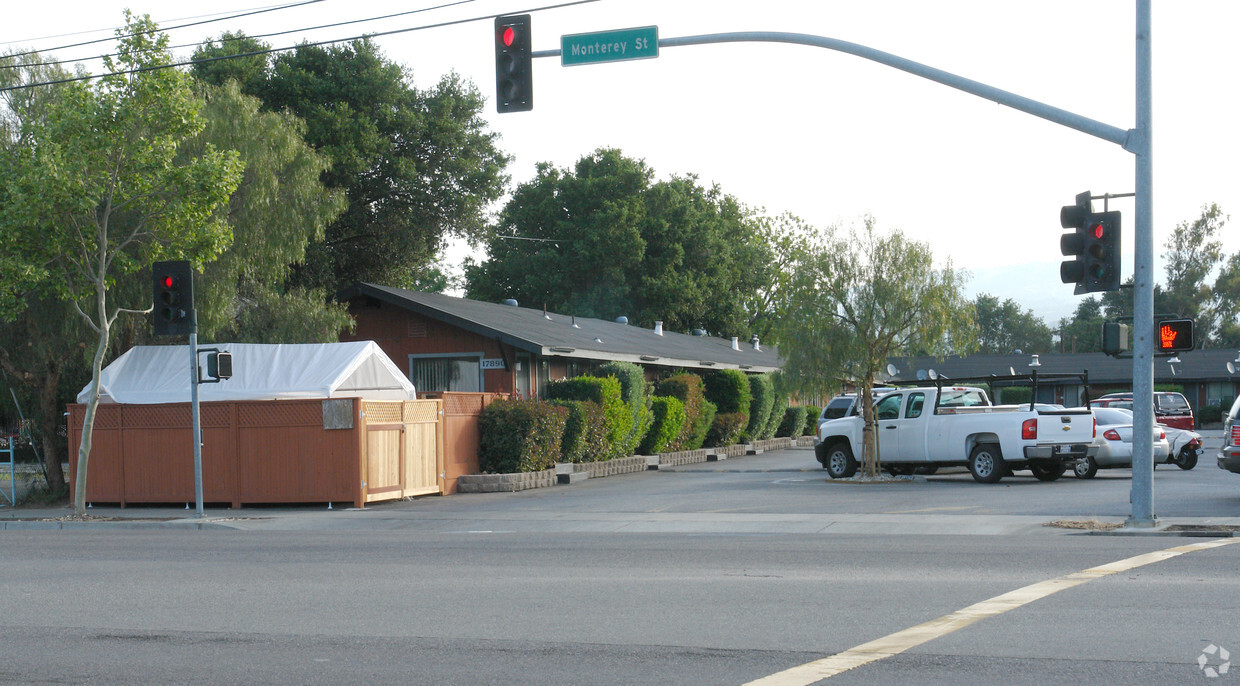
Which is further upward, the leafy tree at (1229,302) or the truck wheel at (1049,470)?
the leafy tree at (1229,302)

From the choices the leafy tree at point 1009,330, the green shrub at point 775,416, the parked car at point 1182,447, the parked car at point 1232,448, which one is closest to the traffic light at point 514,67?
the parked car at point 1232,448

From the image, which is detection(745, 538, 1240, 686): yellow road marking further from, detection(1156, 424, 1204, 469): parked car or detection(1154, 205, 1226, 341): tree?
detection(1154, 205, 1226, 341): tree

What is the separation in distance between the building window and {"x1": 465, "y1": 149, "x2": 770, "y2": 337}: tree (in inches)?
1135

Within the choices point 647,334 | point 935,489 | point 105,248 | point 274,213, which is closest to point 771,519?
point 935,489

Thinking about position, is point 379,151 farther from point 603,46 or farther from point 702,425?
point 603,46

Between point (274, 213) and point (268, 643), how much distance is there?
1831cm

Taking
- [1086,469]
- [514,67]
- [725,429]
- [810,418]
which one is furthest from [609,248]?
[514,67]

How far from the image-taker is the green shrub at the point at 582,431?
2616 centimetres

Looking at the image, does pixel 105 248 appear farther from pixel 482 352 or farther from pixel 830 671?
pixel 830 671

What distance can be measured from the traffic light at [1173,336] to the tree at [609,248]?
43.5 metres

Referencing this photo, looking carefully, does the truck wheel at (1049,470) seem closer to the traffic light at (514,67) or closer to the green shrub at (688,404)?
the green shrub at (688,404)

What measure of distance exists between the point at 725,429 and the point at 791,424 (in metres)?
10.9

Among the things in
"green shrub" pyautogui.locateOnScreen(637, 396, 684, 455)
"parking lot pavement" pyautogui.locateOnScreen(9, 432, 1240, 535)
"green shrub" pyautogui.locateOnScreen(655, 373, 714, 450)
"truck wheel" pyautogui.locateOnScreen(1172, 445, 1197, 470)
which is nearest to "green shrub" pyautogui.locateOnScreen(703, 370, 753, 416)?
"green shrub" pyautogui.locateOnScreen(655, 373, 714, 450)

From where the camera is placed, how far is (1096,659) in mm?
7203
